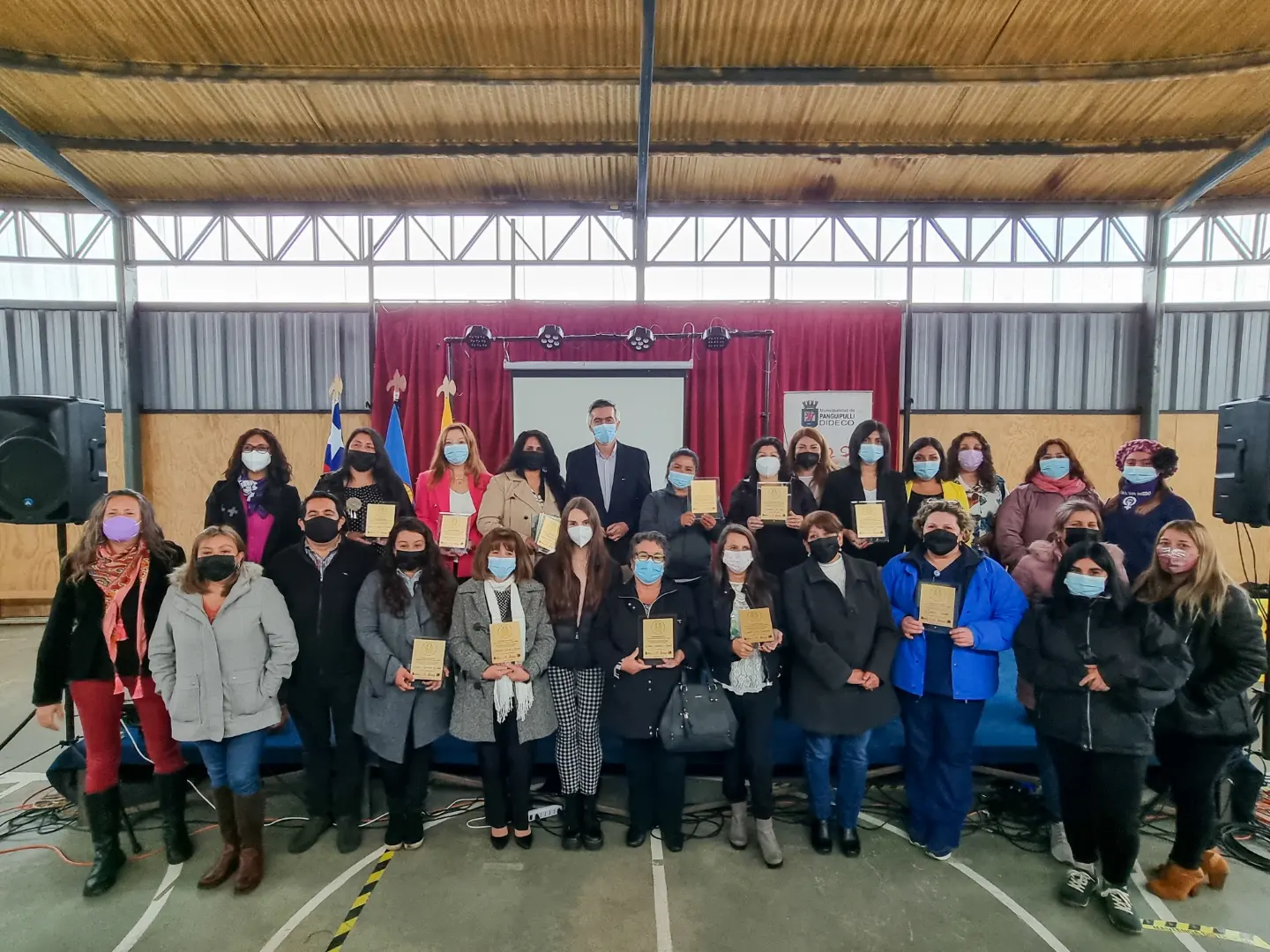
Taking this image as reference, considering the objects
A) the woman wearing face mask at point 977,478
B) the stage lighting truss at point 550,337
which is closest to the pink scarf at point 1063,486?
the woman wearing face mask at point 977,478

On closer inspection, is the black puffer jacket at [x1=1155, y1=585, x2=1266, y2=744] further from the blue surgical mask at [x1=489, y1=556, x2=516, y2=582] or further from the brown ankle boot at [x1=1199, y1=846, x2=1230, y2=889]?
the blue surgical mask at [x1=489, y1=556, x2=516, y2=582]

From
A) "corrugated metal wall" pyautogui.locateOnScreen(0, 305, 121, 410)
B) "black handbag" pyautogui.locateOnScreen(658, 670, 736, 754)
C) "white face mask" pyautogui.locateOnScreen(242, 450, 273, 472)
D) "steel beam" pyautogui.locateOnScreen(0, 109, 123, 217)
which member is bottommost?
"black handbag" pyautogui.locateOnScreen(658, 670, 736, 754)

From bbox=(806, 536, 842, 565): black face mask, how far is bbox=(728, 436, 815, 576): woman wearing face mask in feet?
1.66

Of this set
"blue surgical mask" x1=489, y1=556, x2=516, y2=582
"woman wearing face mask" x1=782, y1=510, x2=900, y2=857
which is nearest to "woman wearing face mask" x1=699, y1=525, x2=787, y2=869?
"woman wearing face mask" x1=782, y1=510, x2=900, y2=857

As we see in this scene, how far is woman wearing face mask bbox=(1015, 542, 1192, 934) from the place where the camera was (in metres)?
2.19

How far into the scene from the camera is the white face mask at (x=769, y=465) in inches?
132

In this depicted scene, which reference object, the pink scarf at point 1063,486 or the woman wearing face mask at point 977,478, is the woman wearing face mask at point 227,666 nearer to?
the woman wearing face mask at point 977,478

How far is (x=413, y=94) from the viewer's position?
4.80m

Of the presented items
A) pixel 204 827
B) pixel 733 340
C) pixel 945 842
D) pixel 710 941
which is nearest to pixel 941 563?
pixel 945 842

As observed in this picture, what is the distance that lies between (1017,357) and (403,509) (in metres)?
7.12

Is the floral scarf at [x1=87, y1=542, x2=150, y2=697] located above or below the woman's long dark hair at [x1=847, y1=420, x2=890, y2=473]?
below

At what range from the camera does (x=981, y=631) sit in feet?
7.95

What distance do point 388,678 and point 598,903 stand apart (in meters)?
1.24

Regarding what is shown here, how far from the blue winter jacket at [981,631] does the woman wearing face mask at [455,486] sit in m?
2.24
